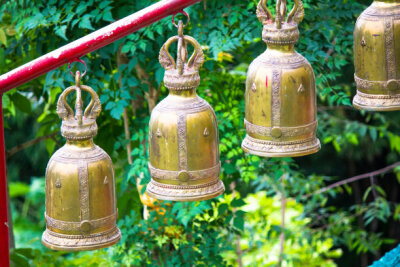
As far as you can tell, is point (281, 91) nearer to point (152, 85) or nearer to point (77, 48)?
point (77, 48)

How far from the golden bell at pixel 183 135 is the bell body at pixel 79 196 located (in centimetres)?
19

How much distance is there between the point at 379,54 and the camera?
246cm

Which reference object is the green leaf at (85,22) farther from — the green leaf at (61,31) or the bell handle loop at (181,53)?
the bell handle loop at (181,53)

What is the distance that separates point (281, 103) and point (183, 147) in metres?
0.36

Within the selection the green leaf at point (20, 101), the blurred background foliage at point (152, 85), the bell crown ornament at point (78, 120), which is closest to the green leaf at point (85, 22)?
the blurred background foliage at point (152, 85)

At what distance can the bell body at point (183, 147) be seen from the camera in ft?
7.39

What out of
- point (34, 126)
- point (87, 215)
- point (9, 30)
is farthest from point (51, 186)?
point (34, 126)

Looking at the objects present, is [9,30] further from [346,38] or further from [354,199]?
[354,199]

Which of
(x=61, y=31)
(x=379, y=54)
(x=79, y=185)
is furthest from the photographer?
(x=61, y=31)

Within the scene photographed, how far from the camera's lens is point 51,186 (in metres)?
2.26

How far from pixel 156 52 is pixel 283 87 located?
1.68 metres

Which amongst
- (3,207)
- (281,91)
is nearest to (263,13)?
(281,91)

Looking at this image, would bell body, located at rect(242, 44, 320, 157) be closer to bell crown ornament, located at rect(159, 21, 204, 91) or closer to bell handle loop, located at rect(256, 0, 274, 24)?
bell handle loop, located at rect(256, 0, 274, 24)

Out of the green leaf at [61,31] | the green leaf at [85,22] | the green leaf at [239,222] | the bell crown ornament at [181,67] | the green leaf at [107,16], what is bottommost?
the green leaf at [239,222]
